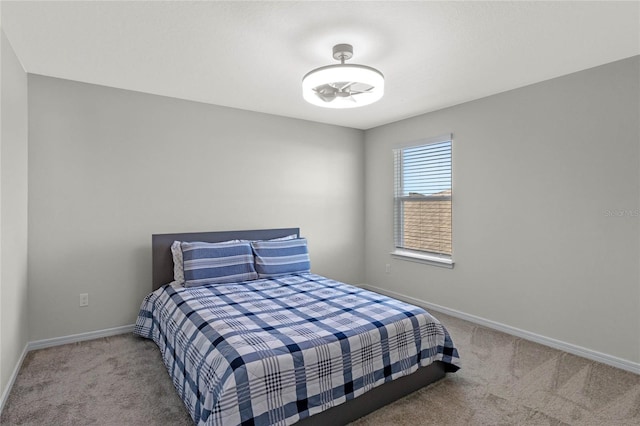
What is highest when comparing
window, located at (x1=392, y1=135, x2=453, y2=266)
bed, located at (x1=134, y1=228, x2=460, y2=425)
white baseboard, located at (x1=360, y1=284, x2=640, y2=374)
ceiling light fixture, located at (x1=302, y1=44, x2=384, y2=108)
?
ceiling light fixture, located at (x1=302, y1=44, x2=384, y2=108)

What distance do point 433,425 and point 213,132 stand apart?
10.6 ft

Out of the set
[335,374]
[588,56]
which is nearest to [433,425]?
[335,374]

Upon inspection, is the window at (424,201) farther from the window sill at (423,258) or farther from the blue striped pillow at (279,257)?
the blue striped pillow at (279,257)

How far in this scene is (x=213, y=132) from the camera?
3771 millimetres

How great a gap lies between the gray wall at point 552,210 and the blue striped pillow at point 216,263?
2.08m

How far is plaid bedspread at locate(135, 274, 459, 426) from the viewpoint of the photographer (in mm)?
1716

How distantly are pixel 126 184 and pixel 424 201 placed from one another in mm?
3184

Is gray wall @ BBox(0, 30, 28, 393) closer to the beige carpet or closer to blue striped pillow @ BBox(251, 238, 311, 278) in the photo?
the beige carpet

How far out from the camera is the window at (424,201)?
3.96 metres

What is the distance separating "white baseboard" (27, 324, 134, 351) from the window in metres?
3.11

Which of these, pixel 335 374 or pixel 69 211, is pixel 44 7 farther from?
pixel 335 374

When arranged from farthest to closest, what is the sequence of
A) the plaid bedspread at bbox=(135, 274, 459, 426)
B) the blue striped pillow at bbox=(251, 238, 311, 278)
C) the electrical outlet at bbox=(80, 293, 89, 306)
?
the blue striped pillow at bbox=(251, 238, 311, 278) → the electrical outlet at bbox=(80, 293, 89, 306) → the plaid bedspread at bbox=(135, 274, 459, 426)

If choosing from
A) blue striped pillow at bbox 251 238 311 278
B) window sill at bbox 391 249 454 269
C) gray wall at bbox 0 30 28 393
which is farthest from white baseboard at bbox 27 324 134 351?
window sill at bbox 391 249 454 269

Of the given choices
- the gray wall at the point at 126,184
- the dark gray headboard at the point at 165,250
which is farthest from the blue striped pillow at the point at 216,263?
the gray wall at the point at 126,184
